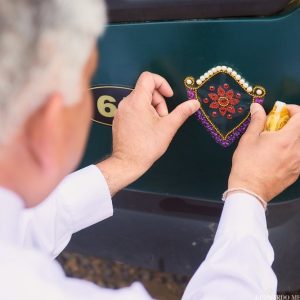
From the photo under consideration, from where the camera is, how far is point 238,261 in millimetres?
1131

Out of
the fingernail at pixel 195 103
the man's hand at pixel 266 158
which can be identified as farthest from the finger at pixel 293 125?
the fingernail at pixel 195 103

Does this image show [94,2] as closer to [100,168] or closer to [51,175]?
[51,175]

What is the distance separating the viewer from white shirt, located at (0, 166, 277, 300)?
34.0 inches

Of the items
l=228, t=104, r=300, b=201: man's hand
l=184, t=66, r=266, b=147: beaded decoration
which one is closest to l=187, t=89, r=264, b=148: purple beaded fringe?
l=184, t=66, r=266, b=147: beaded decoration

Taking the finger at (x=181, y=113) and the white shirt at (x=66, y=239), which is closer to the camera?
the white shirt at (x=66, y=239)

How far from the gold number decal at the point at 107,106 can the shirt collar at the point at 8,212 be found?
57 centimetres

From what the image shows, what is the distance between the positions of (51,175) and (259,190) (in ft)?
1.83

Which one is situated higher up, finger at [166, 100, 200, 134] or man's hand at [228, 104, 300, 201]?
finger at [166, 100, 200, 134]

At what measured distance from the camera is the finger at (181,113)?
4.48 ft

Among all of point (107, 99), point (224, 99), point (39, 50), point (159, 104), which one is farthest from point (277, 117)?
point (39, 50)

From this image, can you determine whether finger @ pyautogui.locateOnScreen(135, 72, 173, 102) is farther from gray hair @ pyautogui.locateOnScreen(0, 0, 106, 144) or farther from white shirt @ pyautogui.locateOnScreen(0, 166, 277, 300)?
gray hair @ pyautogui.locateOnScreen(0, 0, 106, 144)

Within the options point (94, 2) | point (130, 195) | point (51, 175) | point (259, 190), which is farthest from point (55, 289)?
point (130, 195)

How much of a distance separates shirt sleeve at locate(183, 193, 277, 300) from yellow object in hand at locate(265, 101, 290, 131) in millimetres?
173

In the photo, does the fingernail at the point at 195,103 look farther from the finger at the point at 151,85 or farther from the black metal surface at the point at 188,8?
the black metal surface at the point at 188,8
